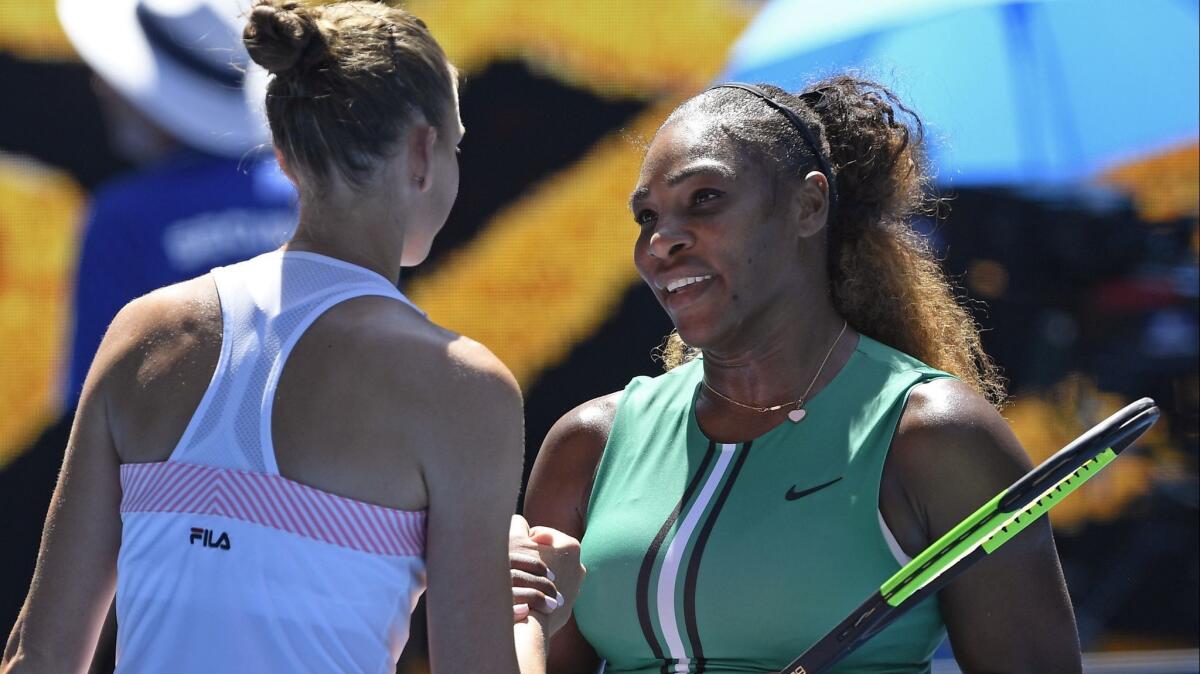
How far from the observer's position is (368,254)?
155 centimetres

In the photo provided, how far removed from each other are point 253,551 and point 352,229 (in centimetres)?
39

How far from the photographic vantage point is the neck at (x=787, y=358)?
215 cm

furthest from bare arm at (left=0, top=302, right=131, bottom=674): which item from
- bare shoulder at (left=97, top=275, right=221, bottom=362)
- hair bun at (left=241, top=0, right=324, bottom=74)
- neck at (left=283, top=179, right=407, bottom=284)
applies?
hair bun at (left=241, top=0, right=324, bottom=74)

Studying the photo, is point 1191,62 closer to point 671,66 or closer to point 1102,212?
point 1102,212

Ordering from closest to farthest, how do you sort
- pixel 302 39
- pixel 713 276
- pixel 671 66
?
pixel 302 39 < pixel 713 276 < pixel 671 66

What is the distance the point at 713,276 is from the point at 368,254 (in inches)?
28.7

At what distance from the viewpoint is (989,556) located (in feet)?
6.07

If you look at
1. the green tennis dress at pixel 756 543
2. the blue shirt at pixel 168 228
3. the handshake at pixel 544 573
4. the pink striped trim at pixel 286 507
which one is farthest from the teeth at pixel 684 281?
the blue shirt at pixel 168 228

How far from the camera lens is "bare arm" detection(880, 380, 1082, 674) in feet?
6.06

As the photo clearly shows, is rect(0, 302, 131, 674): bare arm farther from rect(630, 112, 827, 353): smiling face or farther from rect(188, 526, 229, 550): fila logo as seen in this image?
rect(630, 112, 827, 353): smiling face

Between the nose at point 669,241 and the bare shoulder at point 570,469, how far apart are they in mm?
312

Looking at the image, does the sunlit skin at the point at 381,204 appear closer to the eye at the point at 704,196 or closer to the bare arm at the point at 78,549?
the bare arm at the point at 78,549

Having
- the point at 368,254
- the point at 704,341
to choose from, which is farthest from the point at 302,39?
the point at 704,341

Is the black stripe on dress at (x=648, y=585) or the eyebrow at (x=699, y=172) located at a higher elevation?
the eyebrow at (x=699, y=172)
